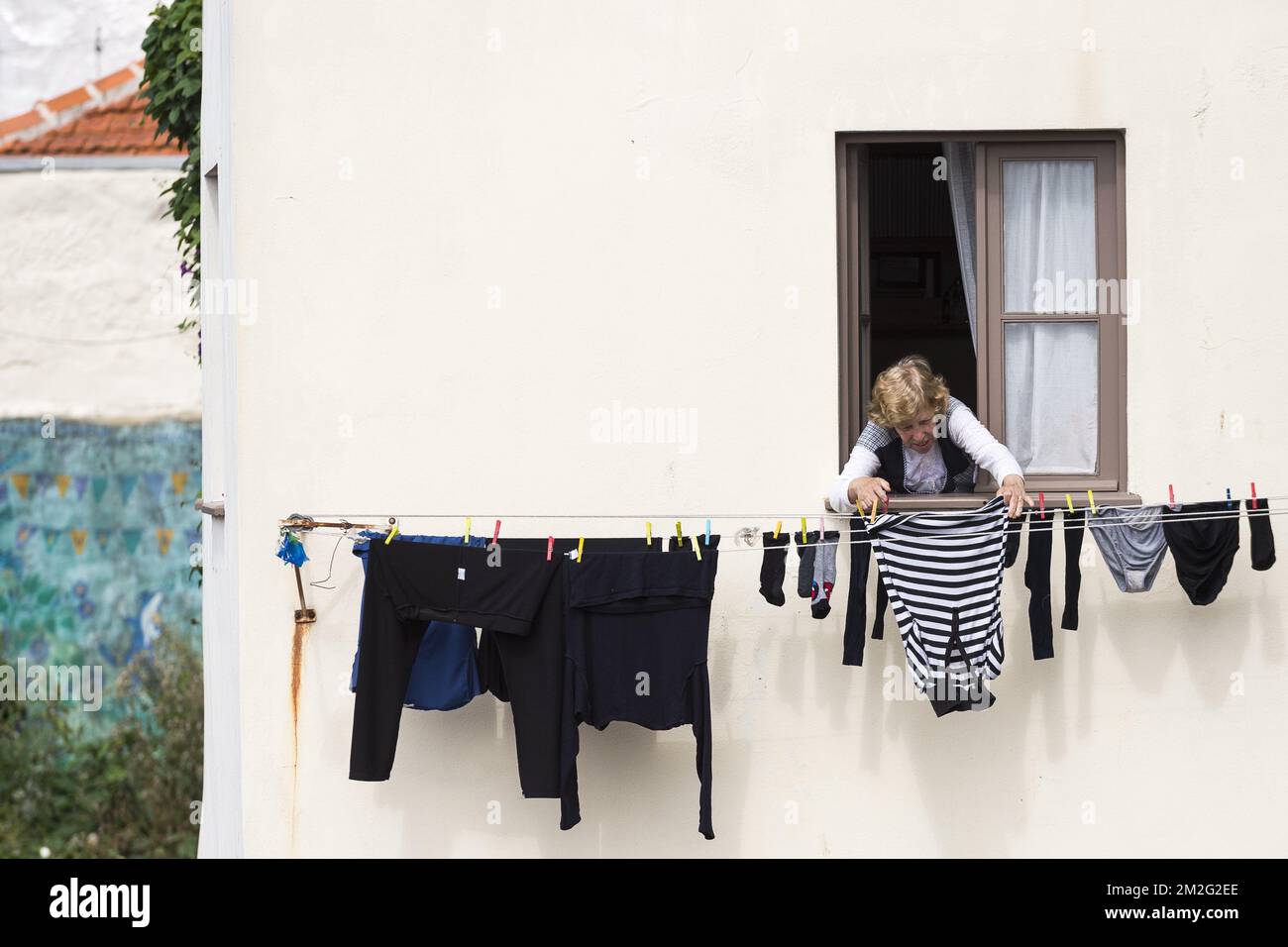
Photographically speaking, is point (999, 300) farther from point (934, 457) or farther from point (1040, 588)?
point (1040, 588)

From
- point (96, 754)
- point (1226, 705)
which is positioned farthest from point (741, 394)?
point (96, 754)

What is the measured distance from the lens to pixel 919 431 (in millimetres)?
4492

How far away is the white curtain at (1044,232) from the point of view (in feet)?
15.6

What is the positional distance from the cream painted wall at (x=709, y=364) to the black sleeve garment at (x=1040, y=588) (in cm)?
20

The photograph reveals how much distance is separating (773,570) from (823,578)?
187mm

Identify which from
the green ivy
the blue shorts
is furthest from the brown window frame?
the green ivy

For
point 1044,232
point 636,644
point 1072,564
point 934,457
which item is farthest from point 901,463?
point 636,644

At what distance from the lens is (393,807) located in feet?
15.5

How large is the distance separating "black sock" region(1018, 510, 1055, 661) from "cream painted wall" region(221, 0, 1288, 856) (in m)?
0.20

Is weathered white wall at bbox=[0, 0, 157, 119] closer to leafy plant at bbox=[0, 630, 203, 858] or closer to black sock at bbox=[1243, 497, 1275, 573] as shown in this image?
leafy plant at bbox=[0, 630, 203, 858]

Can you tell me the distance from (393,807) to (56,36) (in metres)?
6.68

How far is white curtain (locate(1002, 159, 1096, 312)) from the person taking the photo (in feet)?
15.6

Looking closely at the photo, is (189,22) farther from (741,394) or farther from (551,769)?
(551,769)

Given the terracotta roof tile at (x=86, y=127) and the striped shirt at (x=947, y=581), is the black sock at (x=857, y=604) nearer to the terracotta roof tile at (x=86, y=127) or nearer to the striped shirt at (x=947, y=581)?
the striped shirt at (x=947, y=581)
